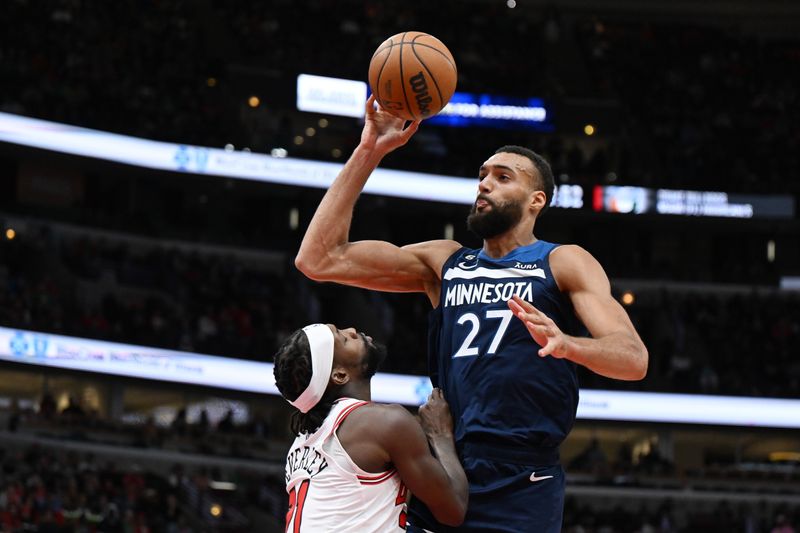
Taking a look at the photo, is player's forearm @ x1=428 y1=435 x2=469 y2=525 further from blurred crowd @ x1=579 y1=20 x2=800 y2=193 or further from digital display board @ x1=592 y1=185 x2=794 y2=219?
blurred crowd @ x1=579 y1=20 x2=800 y2=193

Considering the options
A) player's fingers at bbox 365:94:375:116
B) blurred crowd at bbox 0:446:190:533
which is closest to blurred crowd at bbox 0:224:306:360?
blurred crowd at bbox 0:446:190:533

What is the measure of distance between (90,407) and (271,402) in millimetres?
4112

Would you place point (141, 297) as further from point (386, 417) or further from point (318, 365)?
point (386, 417)

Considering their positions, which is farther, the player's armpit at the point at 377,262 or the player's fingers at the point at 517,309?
the player's armpit at the point at 377,262

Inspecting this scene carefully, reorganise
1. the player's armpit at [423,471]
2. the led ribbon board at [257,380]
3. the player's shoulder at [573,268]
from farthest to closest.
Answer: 1. the led ribbon board at [257,380]
2. the player's shoulder at [573,268]
3. the player's armpit at [423,471]

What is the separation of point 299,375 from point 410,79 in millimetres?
1495

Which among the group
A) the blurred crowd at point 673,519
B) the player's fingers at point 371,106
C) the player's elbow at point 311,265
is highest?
the player's fingers at point 371,106

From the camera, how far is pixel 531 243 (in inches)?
208

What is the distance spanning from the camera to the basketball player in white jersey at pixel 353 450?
15.6 ft

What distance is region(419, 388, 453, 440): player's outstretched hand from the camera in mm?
4977

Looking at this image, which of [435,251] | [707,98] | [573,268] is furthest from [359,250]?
[707,98]

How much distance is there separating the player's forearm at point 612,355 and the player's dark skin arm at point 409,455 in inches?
27.6

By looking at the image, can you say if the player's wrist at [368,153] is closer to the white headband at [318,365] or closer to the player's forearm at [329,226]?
the player's forearm at [329,226]

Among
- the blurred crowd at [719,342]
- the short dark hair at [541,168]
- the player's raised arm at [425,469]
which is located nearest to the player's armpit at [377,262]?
the short dark hair at [541,168]
